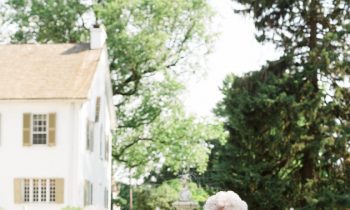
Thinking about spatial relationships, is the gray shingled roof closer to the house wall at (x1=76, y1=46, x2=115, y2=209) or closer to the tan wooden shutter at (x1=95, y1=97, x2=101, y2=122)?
the house wall at (x1=76, y1=46, x2=115, y2=209)

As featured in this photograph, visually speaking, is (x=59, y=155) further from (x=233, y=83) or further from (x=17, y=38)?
(x=17, y=38)

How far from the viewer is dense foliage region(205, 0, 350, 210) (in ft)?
108

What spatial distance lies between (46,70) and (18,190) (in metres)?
5.55

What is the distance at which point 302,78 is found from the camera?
3356 cm

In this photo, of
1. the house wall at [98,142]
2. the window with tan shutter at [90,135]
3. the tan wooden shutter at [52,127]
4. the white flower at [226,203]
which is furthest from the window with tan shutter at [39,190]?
the white flower at [226,203]

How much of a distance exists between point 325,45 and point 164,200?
1515 inches

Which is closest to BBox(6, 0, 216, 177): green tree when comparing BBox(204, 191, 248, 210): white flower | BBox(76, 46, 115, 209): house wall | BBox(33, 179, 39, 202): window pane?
BBox(76, 46, 115, 209): house wall

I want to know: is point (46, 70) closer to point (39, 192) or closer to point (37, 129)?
point (37, 129)

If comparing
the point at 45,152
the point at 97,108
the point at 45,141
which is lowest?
the point at 45,152

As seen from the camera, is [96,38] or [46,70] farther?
[96,38]

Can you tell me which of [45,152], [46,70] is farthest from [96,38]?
[45,152]

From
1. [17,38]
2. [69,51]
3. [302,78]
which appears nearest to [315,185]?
[302,78]

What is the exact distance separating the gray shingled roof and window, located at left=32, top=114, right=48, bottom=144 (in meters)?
0.79

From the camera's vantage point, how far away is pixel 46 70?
37000mm
